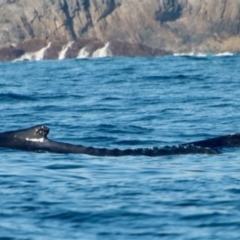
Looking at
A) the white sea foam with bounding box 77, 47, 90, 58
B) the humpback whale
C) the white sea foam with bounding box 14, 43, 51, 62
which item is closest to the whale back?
the humpback whale

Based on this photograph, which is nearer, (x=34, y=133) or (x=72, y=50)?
(x=34, y=133)

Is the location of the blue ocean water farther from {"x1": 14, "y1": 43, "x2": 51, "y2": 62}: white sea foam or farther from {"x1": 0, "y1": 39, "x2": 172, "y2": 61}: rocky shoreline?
{"x1": 0, "y1": 39, "x2": 172, "y2": 61}: rocky shoreline

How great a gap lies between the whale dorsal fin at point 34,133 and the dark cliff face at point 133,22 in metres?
80.5

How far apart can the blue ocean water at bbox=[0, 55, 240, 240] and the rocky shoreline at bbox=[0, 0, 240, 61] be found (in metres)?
70.0

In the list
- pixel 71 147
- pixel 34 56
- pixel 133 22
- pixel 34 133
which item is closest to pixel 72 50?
pixel 34 56

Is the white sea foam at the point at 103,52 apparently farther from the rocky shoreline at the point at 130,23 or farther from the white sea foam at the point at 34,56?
the white sea foam at the point at 34,56

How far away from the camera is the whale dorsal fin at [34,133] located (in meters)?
16.9

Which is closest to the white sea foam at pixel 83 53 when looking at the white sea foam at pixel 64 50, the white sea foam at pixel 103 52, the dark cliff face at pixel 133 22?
the white sea foam at pixel 103 52

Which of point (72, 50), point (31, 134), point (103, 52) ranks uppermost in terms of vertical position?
point (31, 134)

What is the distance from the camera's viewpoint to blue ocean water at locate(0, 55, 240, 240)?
11383 millimetres

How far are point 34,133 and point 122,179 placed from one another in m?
3.11

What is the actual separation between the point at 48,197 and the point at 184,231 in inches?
96.3

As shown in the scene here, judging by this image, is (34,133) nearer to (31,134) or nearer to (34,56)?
(31,134)

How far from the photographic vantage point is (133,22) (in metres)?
102
